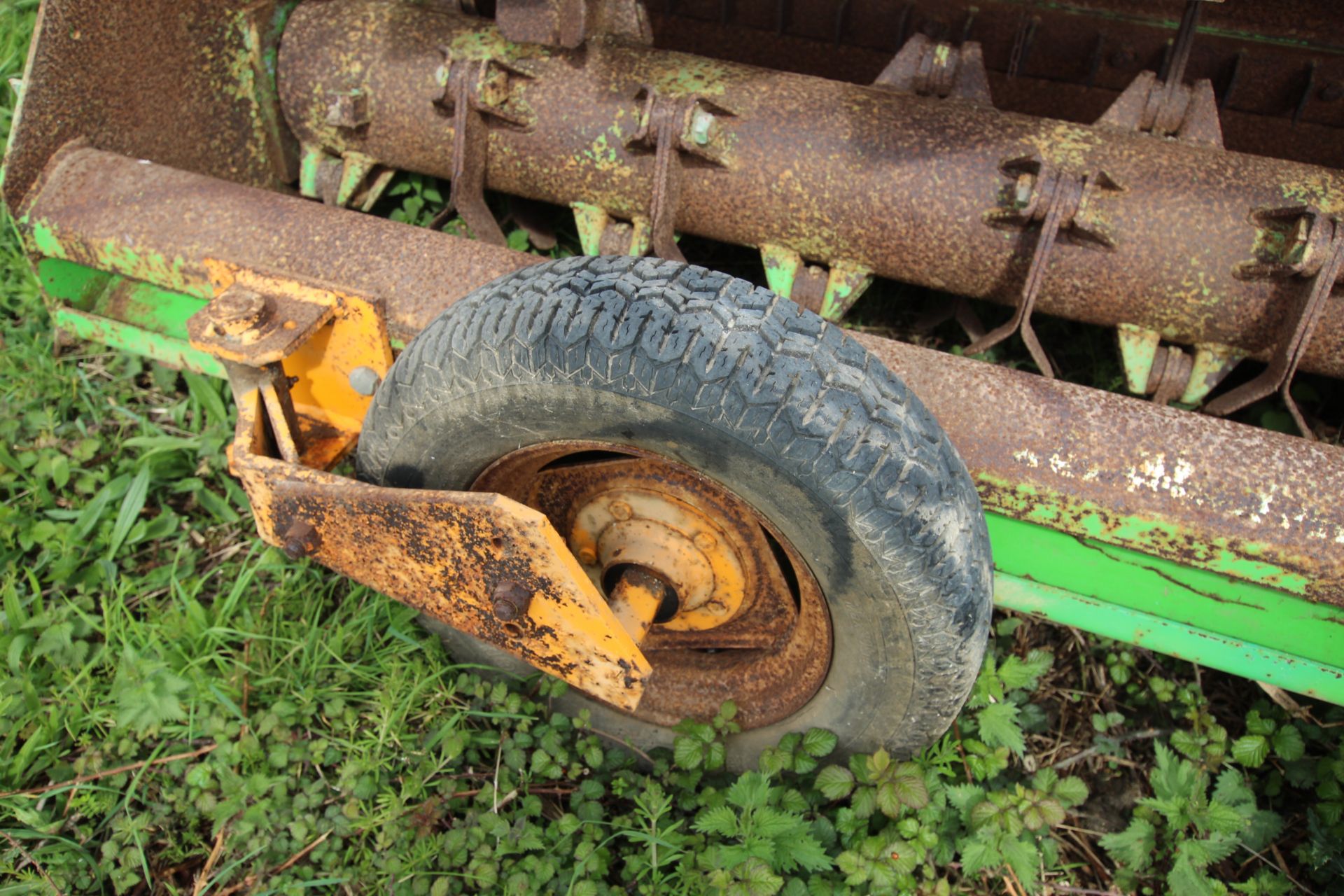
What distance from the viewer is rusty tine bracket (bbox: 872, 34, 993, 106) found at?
7.68 feet

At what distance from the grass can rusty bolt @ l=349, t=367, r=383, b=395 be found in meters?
0.63

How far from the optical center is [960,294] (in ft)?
8.13

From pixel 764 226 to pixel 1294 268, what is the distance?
1.16 meters

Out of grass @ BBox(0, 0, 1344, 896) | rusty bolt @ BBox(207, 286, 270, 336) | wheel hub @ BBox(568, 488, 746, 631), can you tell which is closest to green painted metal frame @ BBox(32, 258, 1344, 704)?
grass @ BBox(0, 0, 1344, 896)

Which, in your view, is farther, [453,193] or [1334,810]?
[453,193]

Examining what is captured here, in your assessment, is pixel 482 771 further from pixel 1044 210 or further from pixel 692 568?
pixel 1044 210

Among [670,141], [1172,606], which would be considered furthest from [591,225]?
[1172,606]

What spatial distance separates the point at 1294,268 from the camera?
1972 millimetres

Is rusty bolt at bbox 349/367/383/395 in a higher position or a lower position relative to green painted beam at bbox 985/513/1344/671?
higher

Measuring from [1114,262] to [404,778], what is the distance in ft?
6.33

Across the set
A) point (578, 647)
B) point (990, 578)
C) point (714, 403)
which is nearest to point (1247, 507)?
point (990, 578)

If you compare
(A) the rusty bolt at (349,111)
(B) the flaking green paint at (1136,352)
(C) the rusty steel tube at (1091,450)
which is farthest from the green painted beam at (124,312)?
(B) the flaking green paint at (1136,352)

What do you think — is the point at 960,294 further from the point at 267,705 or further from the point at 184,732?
the point at 184,732

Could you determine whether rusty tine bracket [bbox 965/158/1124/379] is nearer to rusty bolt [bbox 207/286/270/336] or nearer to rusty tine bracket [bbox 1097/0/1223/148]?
rusty tine bracket [bbox 1097/0/1223/148]
